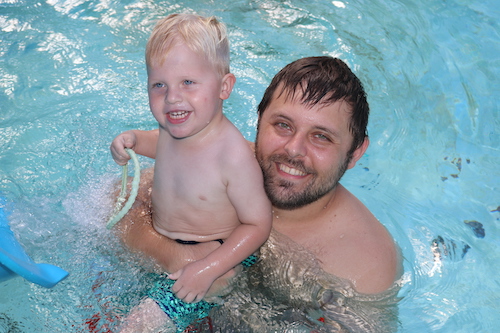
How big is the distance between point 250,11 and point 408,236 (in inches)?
123

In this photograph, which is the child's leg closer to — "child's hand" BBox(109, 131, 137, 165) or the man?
the man

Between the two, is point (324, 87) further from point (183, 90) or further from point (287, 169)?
point (183, 90)

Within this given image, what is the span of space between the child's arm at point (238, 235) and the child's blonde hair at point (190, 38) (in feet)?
1.68

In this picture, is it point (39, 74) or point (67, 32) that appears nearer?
point (39, 74)

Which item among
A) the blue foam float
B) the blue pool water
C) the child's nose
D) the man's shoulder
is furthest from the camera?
the blue pool water

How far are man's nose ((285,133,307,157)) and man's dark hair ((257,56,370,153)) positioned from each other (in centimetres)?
18

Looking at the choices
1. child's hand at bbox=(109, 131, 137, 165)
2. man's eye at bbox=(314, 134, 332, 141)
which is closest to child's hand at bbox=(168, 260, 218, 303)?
child's hand at bbox=(109, 131, 137, 165)

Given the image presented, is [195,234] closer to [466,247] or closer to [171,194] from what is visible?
[171,194]

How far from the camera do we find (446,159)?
4.56 metres

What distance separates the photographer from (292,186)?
2.84 m

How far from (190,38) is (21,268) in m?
1.25

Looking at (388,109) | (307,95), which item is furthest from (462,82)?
(307,95)

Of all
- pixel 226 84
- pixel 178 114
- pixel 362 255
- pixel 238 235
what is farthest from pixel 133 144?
pixel 362 255

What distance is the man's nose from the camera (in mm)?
2796
